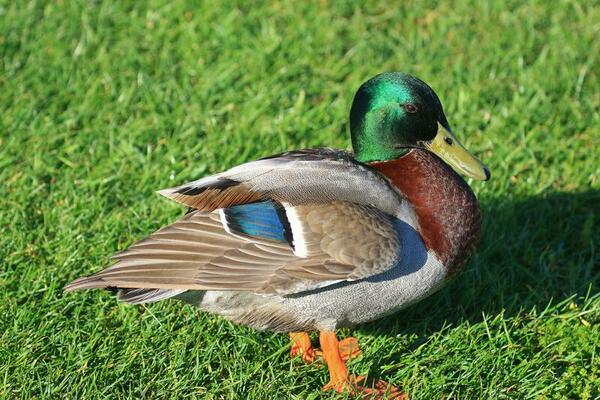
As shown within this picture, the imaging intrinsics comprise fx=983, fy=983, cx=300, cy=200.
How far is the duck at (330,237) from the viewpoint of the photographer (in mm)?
3490

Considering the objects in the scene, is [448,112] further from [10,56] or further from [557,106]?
[10,56]

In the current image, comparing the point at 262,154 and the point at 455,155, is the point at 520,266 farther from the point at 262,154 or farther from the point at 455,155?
the point at 262,154

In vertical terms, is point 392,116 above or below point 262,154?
above

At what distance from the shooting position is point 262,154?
5137 mm

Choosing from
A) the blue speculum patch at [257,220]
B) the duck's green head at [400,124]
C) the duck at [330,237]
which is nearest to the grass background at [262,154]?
the duck at [330,237]

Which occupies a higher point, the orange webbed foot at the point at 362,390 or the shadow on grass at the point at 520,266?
the shadow on grass at the point at 520,266

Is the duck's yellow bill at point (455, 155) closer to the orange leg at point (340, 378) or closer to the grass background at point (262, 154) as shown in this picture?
the grass background at point (262, 154)

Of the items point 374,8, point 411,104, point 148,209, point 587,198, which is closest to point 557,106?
point 587,198

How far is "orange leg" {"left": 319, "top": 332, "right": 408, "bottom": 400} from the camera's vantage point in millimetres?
3697

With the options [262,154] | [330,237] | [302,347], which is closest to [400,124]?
[330,237]

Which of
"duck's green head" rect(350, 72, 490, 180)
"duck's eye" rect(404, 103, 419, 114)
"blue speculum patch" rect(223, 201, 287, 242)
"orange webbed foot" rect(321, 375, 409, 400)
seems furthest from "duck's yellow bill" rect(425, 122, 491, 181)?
"orange webbed foot" rect(321, 375, 409, 400)

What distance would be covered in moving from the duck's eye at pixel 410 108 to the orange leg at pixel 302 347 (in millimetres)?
985

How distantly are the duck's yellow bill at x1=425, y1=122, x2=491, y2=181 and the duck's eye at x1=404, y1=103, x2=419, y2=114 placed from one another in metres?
0.16

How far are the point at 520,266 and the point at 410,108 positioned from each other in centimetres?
106
